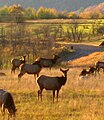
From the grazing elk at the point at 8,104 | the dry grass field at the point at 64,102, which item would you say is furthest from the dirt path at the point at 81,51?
the grazing elk at the point at 8,104

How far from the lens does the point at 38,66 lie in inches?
1136

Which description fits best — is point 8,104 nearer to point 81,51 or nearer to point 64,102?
point 64,102

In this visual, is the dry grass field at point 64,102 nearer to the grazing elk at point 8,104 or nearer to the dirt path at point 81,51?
the grazing elk at point 8,104

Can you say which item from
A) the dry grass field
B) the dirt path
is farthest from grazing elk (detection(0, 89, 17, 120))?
the dirt path

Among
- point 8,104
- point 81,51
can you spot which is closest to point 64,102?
point 8,104

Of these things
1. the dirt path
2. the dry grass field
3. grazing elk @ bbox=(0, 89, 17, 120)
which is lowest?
the dirt path

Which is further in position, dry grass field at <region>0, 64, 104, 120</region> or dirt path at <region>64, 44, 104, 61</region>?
dirt path at <region>64, 44, 104, 61</region>

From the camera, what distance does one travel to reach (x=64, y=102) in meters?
20.9

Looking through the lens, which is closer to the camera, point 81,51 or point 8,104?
point 8,104

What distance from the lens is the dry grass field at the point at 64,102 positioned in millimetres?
17969

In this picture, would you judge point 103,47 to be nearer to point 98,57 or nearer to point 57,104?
point 98,57

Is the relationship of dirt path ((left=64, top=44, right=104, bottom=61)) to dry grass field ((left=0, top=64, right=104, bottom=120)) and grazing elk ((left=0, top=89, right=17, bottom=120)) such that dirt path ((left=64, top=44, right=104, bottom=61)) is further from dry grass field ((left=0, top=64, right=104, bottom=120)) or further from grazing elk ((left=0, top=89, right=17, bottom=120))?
grazing elk ((left=0, top=89, right=17, bottom=120))

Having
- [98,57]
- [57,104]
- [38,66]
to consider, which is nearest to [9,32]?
[98,57]

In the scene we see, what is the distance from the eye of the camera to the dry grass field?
1797 cm
